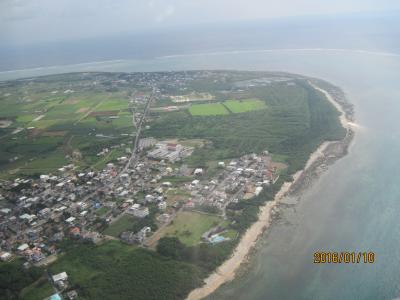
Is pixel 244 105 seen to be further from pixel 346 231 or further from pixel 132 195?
pixel 346 231

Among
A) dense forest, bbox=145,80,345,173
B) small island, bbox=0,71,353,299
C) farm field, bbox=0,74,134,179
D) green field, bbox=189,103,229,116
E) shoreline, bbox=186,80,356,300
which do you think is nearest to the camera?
shoreline, bbox=186,80,356,300

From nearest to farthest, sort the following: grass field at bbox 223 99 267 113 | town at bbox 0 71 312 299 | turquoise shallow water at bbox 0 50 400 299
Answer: turquoise shallow water at bbox 0 50 400 299
town at bbox 0 71 312 299
grass field at bbox 223 99 267 113

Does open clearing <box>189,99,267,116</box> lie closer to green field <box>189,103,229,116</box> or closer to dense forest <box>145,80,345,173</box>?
green field <box>189,103,229,116</box>

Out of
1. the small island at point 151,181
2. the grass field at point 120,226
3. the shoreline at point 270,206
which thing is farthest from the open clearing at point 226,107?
the grass field at point 120,226
